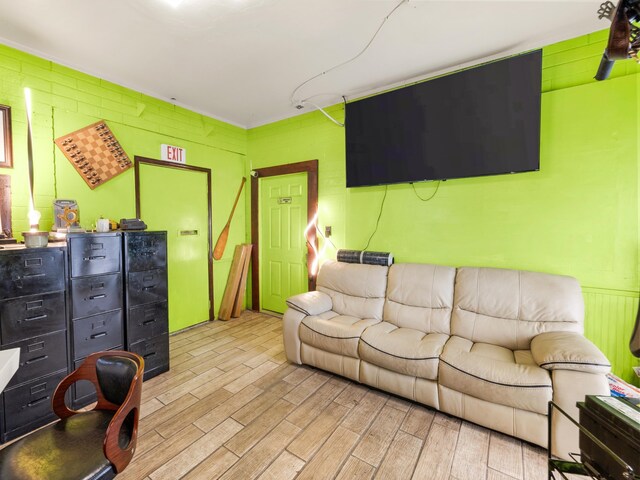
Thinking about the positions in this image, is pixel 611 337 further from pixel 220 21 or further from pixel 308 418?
pixel 220 21

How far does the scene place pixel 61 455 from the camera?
987mm

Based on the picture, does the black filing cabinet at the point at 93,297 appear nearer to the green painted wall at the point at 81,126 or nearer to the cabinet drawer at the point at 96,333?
the cabinet drawer at the point at 96,333

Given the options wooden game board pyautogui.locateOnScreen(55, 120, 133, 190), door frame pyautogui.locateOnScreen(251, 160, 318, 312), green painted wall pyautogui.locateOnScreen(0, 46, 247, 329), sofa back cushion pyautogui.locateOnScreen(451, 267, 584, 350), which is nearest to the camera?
sofa back cushion pyautogui.locateOnScreen(451, 267, 584, 350)

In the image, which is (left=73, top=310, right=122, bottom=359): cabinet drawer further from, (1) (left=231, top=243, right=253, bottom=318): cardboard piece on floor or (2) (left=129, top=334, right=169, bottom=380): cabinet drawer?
(1) (left=231, top=243, right=253, bottom=318): cardboard piece on floor

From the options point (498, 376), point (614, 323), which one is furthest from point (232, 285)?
point (614, 323)

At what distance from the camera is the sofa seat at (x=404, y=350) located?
198cm

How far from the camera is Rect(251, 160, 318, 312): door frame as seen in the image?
11.9 ft

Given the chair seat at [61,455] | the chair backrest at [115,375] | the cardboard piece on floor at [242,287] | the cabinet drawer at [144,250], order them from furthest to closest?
the cardboard piece on floor at [242,287], the cabinet drawer at [144,250], the chair backrest at [115,375], the chair seat at [61,455]

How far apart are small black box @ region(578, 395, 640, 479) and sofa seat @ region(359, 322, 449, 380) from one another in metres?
1.06

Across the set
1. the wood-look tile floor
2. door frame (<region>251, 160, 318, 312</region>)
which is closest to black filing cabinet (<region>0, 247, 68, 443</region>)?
the wood-look tile floor

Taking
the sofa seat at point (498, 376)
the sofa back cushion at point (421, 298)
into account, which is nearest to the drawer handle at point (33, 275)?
the sofa back cushion at point (421, 298)

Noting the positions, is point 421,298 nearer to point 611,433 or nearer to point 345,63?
point 611,433

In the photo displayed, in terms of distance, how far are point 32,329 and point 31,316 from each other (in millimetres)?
90

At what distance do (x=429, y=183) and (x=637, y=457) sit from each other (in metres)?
2.40
